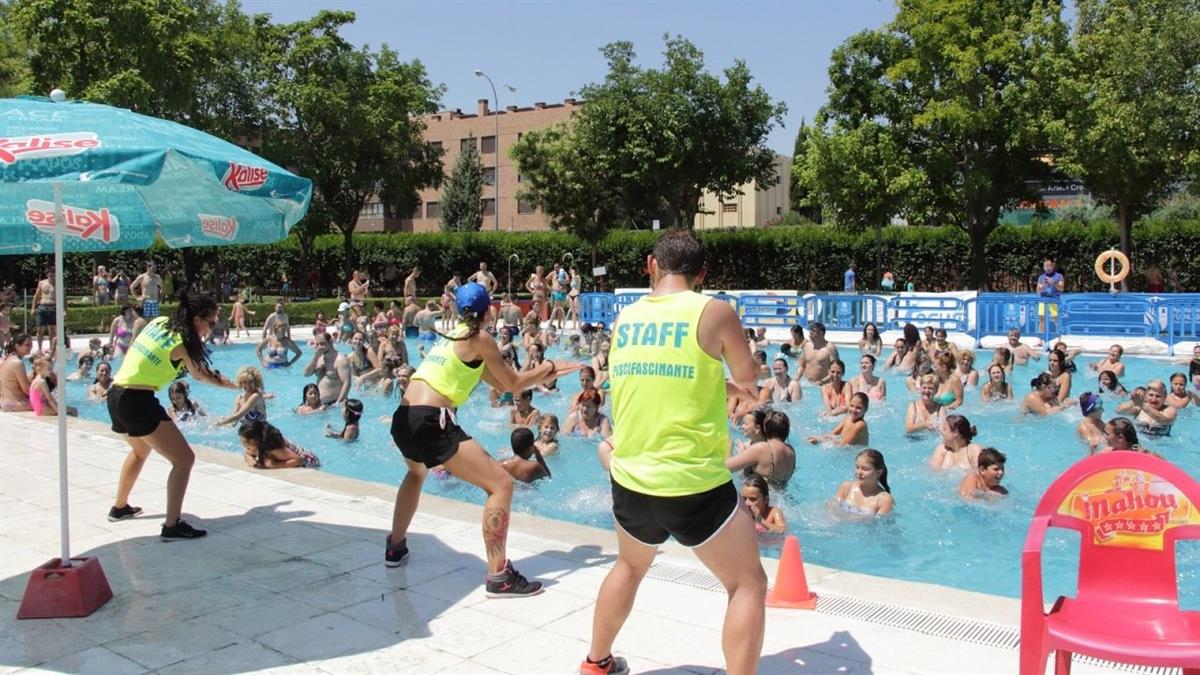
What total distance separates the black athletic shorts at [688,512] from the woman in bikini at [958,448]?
6.29m

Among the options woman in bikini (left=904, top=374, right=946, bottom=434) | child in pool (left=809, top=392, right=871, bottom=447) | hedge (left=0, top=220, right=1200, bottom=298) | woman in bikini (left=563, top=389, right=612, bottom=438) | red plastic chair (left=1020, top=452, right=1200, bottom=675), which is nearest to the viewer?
red plastic chair (left=1020, top=452, right=1200, bottom=675)

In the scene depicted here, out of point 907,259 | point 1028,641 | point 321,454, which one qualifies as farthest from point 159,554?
point 907,259

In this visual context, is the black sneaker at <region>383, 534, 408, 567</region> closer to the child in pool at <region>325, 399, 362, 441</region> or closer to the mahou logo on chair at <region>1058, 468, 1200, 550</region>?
the mahou logo on chair at <region>1058, 468, 1200, 550</region>

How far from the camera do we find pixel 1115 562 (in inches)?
147

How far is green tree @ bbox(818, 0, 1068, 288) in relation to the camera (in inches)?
1072

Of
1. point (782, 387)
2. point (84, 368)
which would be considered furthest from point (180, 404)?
point (782, 387)

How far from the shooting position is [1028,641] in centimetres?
352

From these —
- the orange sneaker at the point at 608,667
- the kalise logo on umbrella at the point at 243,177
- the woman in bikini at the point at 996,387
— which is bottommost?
the orange sneaker at the point at 608,667

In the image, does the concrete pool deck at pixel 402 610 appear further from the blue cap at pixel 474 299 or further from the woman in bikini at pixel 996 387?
the woman in bikini at pixel 996 387

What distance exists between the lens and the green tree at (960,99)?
89.3 feet

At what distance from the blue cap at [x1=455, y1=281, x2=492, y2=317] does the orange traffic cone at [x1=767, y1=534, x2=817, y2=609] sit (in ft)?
6.67

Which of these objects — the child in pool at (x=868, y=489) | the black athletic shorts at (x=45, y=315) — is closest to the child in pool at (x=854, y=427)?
the child in pool at (x=868, y=489)

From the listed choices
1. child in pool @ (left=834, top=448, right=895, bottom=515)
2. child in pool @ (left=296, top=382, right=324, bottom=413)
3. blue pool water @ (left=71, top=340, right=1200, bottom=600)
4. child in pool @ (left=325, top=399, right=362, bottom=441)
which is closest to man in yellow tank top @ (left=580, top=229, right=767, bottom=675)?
blue pool water @ (left=71, top=340, right=1200, bottom=600)

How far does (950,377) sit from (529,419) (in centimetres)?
570
